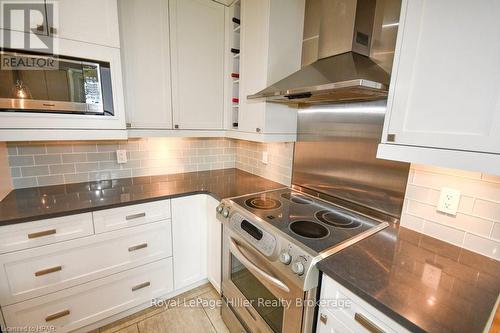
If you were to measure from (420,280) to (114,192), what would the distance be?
6.02 feet

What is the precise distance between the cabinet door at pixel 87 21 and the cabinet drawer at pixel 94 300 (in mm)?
1534

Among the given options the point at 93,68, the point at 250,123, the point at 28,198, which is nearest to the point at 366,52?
the point at 250,123

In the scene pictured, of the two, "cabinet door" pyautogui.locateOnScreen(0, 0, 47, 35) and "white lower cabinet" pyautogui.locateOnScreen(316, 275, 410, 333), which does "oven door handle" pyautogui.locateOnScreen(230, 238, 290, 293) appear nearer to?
"white lower cabinet" pyautogui.locateOnScreen(316, 275, 410, 333)

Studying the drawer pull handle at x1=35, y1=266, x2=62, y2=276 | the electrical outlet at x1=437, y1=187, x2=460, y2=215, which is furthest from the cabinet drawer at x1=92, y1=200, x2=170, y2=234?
the electrical outlet at x1=437, y1=187, x2=460, y2=215

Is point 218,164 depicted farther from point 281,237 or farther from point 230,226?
point 281,237

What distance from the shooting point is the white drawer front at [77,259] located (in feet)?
4.04

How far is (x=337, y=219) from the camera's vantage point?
132cm

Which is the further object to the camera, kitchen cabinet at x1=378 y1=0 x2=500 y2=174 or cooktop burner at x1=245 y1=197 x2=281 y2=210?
cooktop burner at x1=245 y1=197 x2=281 y2=210

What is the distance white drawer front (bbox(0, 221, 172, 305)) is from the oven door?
558 mm

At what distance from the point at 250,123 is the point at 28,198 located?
1.57 meters

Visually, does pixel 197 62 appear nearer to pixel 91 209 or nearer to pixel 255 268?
pixel 91 209

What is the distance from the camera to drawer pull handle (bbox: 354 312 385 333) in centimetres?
75

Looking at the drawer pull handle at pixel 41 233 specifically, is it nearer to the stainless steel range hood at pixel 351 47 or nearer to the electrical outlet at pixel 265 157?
the stainless steel range hood at pixel 351 47

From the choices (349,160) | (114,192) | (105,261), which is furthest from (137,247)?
(349,160)
